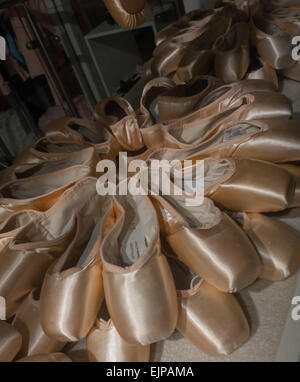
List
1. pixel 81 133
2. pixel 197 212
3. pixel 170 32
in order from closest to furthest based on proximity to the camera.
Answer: pixel 197 212 < pixel 81 133 < pixel 170 32

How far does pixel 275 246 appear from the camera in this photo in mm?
422

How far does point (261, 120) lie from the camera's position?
1.80 feet

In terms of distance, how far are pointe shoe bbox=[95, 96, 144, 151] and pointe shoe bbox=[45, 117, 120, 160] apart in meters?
0.01

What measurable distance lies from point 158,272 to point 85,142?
16.2 inches

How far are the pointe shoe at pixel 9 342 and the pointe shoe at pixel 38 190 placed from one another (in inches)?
7.6

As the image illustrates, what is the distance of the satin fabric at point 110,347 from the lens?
38 centimetres

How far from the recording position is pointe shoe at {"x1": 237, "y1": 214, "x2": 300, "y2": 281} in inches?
16.2

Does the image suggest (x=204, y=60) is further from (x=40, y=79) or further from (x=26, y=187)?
(x=40, y=79)

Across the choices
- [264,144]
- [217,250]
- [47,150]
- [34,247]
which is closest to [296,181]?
[264,144]

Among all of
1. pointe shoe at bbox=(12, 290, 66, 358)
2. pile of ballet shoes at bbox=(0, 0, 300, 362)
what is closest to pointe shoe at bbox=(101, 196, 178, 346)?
pile of ballet shoes at bbox=(0, 0, 300, 362)

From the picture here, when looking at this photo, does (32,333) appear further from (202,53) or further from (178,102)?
(202,53)

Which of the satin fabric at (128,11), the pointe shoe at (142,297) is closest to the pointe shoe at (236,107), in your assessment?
the satin fabric at (128,11)

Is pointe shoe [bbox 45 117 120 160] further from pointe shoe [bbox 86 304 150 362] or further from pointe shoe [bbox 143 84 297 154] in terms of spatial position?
pointe shoe [bbox 86 304 150 362]

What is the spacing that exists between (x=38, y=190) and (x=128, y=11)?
1.25ft
